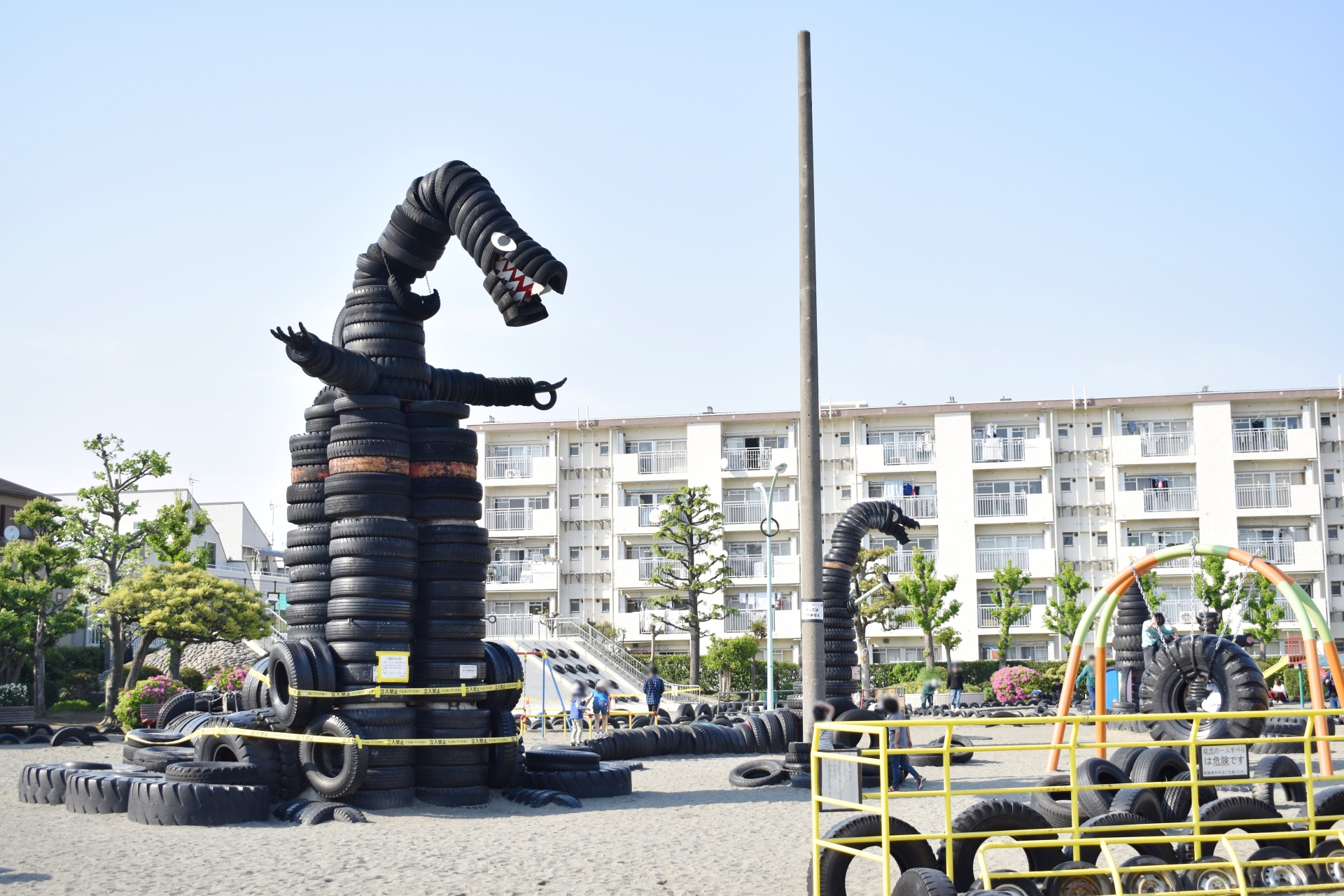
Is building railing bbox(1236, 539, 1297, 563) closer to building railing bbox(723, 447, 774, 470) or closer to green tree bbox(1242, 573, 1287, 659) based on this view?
green tree bbox(1242, 573, 1287, 659)

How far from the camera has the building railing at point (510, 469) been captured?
201 ft

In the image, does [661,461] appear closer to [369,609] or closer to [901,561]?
[901,561]

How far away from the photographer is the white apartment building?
5684cm

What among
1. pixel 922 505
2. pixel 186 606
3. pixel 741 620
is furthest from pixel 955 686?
pixel 186 606

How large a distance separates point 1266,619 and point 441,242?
44.1 m

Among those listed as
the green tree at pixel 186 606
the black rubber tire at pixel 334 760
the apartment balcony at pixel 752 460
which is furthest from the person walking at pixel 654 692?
the apartment balcony at pixel 752 460

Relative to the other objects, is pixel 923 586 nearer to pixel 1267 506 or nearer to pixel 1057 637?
pixel 1057 637

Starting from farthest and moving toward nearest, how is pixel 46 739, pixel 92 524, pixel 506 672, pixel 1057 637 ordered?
pixel 1057 637 → pixel 92 524 → pixel 46 739 → pixel 506 672

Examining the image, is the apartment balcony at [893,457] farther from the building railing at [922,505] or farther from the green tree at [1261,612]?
the green tree at [1261,612]

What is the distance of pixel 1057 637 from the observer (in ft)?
185

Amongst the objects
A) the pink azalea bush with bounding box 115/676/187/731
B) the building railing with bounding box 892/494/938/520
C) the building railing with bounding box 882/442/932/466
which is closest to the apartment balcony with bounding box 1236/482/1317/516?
the building railing with bounding box 892/494/938/520

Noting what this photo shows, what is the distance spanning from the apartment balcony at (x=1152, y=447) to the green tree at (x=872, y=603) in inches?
465

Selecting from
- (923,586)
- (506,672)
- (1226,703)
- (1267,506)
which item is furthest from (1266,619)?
(506,672)

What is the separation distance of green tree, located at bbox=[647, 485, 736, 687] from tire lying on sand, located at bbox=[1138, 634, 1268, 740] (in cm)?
2918
